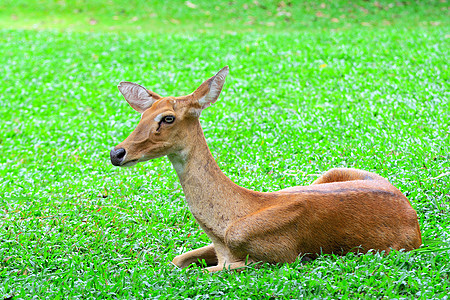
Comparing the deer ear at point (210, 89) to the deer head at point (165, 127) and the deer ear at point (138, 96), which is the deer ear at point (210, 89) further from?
the deer ear at point (138, 96)

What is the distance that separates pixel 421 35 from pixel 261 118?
5275mm

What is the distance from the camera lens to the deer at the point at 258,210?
3.29 m

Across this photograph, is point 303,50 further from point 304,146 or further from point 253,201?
point 253,201

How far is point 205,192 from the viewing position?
3.39 metres

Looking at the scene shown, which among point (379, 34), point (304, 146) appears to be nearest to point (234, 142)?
point (304, 146)

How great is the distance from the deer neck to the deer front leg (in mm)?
330

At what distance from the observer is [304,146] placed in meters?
6.02

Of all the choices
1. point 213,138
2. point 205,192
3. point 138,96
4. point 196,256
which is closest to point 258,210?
point 205,192

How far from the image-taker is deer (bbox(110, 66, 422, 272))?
10.8 feet

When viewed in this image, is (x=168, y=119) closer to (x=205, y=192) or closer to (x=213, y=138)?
(x=205, y=192)

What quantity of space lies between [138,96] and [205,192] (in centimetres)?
83

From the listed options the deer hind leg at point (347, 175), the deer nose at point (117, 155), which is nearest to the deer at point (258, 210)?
the deer nose at point (117, 155)

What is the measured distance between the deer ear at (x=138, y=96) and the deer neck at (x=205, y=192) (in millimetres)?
401

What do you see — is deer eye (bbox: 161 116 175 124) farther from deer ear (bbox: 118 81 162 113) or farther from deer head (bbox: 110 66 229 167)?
deer ear (bbox: 118 81 162 113)
